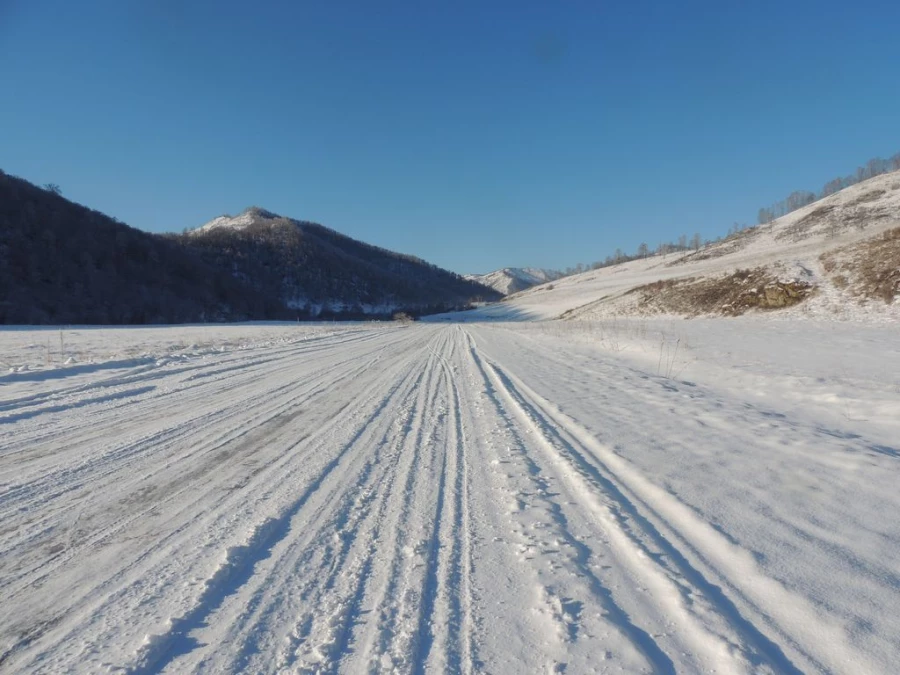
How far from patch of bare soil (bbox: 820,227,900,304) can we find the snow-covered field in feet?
72.4

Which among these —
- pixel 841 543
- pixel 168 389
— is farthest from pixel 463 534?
pixel 168 389

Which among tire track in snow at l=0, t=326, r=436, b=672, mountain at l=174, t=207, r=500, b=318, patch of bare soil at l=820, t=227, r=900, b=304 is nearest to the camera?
tire track in snow at l=0, t=326, r=436, b=672

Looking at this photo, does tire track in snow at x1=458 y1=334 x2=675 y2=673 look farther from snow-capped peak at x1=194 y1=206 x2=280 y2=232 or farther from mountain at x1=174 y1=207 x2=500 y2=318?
snow-capped peak at x1=194 y1=206 x2=280 y2=232

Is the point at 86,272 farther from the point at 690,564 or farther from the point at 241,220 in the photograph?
the point at 241,220

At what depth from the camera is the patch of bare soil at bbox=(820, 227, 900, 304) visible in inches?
907

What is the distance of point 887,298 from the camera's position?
22125 millimetres

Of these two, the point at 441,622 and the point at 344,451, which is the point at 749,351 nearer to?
the point at 344,451

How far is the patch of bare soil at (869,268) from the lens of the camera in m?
23.0

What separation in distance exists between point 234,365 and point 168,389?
3.86 meters

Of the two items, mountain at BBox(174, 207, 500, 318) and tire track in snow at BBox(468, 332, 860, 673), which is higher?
mountain at BBox(174, 207, 500, 318)

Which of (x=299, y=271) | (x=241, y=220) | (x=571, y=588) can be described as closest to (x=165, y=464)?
(x=571, y=588)

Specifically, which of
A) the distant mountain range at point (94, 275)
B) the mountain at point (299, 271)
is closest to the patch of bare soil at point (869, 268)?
the distant mountain range at point (94, 275)

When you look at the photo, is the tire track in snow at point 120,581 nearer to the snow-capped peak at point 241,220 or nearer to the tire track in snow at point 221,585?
the tire track in snow at point 221,585

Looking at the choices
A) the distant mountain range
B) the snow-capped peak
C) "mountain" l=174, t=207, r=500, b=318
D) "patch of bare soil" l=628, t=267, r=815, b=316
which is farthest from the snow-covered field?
the snow-capped peak
